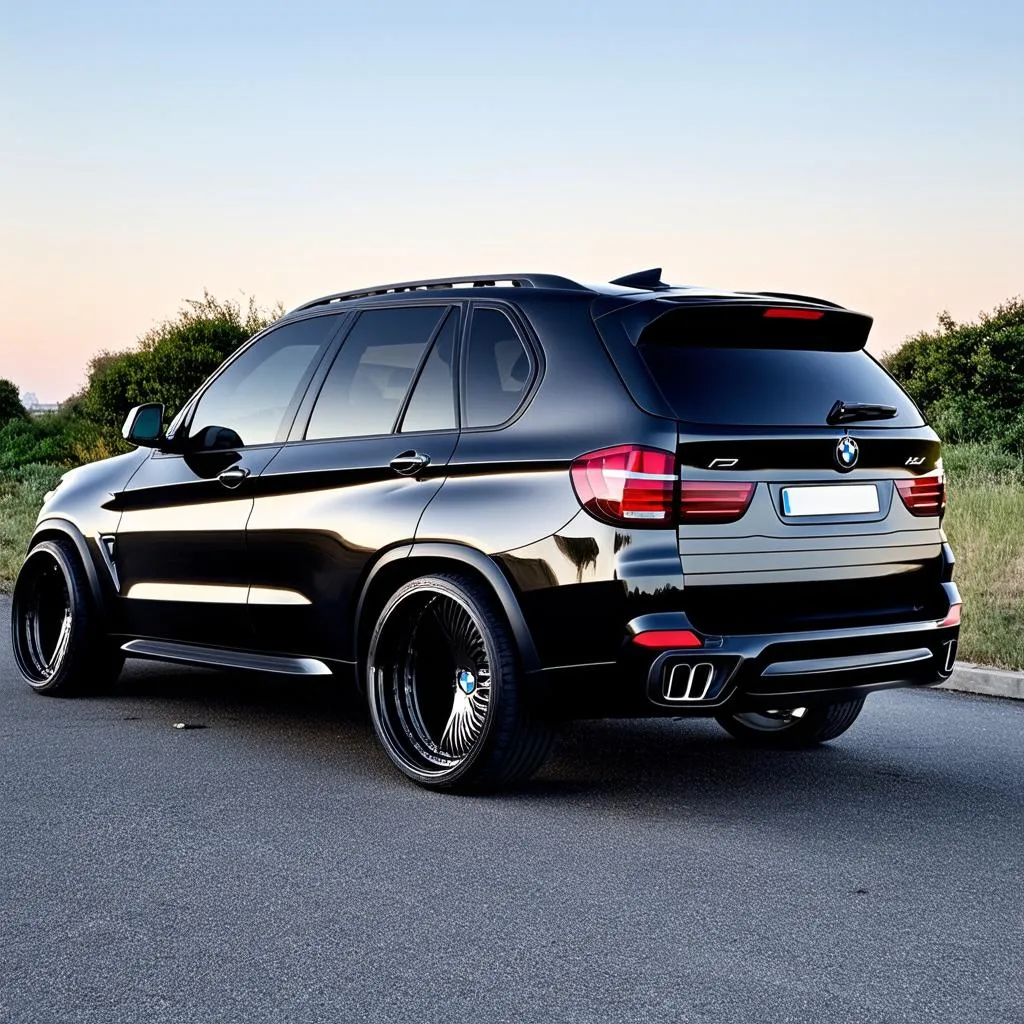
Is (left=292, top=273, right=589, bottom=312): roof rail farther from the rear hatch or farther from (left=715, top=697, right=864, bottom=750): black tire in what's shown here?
(left=715, top=697, right=864, bottom=750): black tire

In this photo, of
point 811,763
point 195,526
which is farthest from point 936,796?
point 195,526

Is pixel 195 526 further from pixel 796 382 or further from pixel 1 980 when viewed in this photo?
pixel 1 980

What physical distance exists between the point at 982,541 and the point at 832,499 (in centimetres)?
796

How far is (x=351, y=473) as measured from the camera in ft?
21.1

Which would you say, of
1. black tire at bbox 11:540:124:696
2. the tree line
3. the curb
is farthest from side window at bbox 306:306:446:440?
A: the tree line

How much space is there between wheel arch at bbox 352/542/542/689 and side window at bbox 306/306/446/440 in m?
0.61

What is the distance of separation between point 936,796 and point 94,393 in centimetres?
2372

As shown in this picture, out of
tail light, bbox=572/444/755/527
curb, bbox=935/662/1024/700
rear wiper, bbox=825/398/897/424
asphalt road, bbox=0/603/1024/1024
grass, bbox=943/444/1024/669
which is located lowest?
curb, bbox=935/662/1024/700

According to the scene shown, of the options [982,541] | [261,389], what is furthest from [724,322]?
[982,541]

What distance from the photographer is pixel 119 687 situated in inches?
343

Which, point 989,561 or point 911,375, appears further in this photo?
point 911,375

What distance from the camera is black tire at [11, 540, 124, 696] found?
8062mm

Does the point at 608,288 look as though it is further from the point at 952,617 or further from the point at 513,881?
the point at 513,881

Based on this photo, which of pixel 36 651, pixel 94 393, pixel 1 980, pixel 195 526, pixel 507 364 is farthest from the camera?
pixel 94 393
